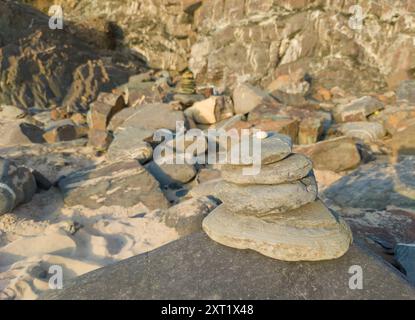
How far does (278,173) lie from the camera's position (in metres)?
2.43

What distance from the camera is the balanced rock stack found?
7.55ft

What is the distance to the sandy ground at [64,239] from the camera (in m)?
2.85

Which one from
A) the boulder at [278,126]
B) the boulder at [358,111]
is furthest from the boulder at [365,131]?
the boulder at [278,126]

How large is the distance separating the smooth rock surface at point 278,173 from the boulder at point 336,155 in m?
3.03

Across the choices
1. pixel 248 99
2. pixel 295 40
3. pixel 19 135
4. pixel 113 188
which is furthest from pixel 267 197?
pixel 295 40

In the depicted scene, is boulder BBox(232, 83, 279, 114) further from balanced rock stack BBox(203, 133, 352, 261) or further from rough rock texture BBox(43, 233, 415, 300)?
rough rock texture BBox(43, 233, 415, 300)

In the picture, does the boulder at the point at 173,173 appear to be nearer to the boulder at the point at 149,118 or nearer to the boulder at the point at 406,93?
the boulder at the point at 149,118

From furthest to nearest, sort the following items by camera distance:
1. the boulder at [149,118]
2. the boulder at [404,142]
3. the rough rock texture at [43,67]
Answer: the rough rock texture at [43,67] < the boulder at [149,118] < the boulder at [404,142]

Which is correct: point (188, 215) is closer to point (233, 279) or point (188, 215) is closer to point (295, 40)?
point (233, 279)

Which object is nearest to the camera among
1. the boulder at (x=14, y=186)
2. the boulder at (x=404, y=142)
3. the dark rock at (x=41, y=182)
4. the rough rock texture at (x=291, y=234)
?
the rough rock texture at (x=291, y=234)

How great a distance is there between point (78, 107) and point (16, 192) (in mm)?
7237

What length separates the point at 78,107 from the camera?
10.8 m
